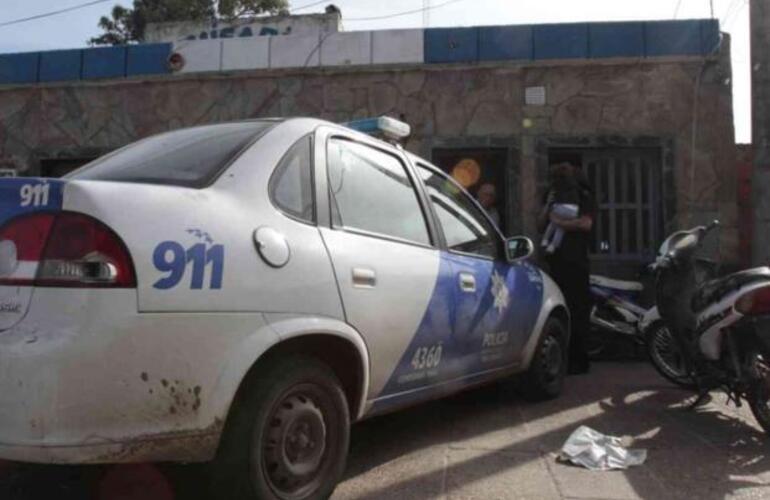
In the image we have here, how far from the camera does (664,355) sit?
6.32m

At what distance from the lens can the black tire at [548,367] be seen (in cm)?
540

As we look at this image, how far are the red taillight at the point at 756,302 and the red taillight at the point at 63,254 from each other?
368 centimetres

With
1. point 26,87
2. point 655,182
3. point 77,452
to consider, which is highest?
point 26,87

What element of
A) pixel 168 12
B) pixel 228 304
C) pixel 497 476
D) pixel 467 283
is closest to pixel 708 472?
pixel 497 476

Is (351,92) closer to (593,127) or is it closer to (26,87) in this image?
(593,127)

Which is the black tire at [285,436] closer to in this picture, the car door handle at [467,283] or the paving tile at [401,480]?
the paving tile at [401,480]

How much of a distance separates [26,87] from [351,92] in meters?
4.37

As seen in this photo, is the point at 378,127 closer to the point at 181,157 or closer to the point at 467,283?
the point at 467,283

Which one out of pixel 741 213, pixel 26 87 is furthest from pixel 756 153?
pixel 26 87

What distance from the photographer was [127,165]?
126 inches

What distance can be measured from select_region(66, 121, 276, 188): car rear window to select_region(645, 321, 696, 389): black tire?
4.16m

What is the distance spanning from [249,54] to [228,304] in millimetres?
7344

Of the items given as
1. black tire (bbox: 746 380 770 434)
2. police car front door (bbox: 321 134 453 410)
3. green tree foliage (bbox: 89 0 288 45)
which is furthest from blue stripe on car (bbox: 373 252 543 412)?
green tree foliage (bbox: 89 0 288 45)

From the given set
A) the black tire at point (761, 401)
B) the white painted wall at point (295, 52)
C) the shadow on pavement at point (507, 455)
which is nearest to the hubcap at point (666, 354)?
the shadow on pavement at point (507, 455)
